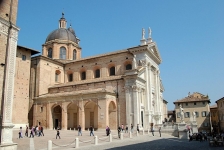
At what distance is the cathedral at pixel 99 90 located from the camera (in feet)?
88.6

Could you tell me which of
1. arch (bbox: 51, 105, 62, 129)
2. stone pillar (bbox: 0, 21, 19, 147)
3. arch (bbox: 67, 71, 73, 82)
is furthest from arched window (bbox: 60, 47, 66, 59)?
stone pillar (bbox: 0, 21, 19, 147)

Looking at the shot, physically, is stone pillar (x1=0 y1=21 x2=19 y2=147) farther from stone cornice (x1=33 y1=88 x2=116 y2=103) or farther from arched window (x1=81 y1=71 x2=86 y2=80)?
arched window (x1=81 y1=71 x2=86 y2=80)

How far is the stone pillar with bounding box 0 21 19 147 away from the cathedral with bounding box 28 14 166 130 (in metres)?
15.1

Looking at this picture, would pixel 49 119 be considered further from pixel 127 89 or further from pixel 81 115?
pixel 127 89

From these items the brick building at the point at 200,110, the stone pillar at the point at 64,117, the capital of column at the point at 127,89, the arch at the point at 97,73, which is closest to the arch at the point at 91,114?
the stone pillar at the point at 64,117

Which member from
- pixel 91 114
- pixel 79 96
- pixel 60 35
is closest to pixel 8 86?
pixel 79 96

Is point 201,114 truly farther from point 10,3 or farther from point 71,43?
point 10,3

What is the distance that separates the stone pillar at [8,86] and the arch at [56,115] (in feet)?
61.8

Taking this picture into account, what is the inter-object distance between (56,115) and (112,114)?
8.14m

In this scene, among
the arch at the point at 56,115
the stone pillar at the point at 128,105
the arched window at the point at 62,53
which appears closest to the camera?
the stone pillar at the point at 128,105

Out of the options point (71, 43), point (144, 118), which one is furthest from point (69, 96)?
point (71, 43)

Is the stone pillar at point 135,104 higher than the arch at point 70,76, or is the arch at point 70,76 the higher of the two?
the arch at point 70,76

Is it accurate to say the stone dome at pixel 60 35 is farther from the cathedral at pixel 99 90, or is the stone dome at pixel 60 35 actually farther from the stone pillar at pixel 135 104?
the stone pillar at pixel 135 104

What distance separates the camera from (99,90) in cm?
2655
